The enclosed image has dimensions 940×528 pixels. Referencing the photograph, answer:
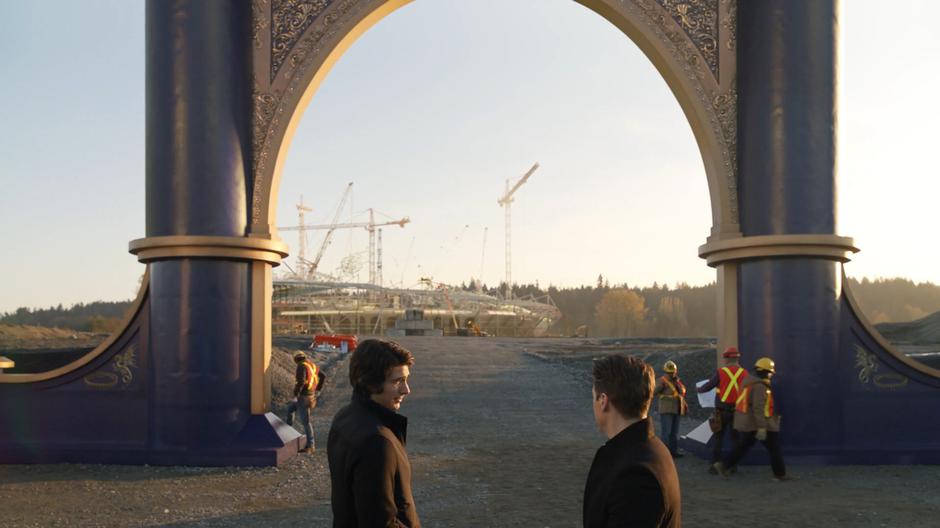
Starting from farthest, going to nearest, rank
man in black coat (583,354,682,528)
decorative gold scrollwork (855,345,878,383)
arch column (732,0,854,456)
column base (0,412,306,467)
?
decorative gold scrollwork (855,345,878,383) → arch column (732,0,854,456) → column base (0,412,306,467) → man in black coat (583,354,682,528)

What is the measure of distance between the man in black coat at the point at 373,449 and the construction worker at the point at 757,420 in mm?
6798

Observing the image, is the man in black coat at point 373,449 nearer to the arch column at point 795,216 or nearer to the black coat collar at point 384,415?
the black coat collar at point 384,415

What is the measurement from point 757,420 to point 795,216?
234cm

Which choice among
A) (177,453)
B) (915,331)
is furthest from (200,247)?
(915,331)

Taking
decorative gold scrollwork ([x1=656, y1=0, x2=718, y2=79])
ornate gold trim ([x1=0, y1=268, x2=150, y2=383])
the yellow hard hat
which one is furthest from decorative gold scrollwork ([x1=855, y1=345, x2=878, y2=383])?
ornate gold trim ([x1=0, y1=268, x2=150, y2=383])

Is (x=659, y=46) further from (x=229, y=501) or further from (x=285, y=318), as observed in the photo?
(x=285, y=318)

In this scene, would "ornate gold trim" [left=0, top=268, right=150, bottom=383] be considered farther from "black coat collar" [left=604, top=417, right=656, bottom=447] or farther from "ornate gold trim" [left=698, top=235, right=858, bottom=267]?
"black coat collar" [left=604, top=417, right=656, bottom=447]

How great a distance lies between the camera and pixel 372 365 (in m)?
3.10

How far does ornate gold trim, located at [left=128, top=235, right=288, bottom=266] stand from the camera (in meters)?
9.62

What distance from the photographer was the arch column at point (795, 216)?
9734 mm

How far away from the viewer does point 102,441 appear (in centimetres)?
973

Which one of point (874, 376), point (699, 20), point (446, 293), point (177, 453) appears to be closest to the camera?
point (177, 453)

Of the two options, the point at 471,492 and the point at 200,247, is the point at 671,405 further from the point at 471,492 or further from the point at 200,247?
the point at 200,247

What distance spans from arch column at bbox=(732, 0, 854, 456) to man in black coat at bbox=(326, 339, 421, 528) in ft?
24.7
